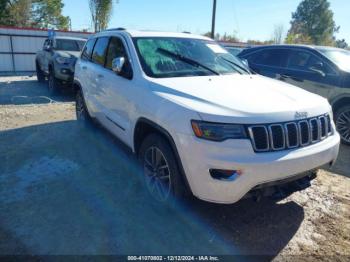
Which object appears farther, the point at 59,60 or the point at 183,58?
the point at 59,60

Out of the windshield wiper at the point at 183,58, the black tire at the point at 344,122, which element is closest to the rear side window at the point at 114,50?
the windshield wiper at the point at 183,58

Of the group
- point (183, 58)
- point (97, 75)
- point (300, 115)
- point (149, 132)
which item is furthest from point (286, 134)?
point (97, 75)

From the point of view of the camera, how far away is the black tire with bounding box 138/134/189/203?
9.51ft

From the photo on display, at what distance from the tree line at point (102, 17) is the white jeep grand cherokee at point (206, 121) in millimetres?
23418

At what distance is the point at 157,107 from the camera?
301 cm

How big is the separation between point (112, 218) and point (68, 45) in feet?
29.1

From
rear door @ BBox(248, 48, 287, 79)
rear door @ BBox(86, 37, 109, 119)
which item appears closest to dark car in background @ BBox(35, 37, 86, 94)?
rear door @ BBox(86, 37, 109, 119)

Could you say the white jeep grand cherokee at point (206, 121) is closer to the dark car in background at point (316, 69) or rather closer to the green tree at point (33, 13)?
the dark car in background at point (316, 69)

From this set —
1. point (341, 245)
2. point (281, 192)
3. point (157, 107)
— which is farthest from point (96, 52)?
point (341, 245)

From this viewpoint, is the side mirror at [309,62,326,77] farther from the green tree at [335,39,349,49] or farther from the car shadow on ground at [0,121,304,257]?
the green tree at [335,39,349,49]

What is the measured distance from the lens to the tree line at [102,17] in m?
25.5

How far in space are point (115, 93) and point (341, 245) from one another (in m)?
3.05

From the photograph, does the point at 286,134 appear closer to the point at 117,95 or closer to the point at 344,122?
the point at 117,95

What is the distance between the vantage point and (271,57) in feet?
22.9
